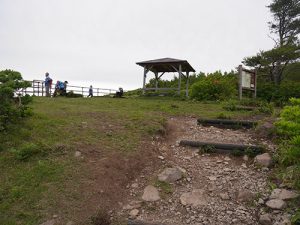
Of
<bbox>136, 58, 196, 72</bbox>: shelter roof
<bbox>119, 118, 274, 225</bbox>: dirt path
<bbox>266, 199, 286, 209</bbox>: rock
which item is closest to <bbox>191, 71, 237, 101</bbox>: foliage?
<bbox>136, 58, 196, 72</bbox>: shelter roof

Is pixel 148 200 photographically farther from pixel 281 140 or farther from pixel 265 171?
pixel 281 140

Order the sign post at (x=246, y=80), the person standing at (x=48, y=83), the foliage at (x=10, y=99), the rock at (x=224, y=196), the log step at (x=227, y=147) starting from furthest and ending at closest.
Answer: the person standing at (x=48, y=83)
the sign post at (x=246, y=80)
the foliage at (x=10, y=99)
the log step at (x=227, y=147)
the rock at (x=224, y=196)

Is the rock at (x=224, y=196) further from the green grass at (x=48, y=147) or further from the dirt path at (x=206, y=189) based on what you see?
the green grass at (x=48, y=147)

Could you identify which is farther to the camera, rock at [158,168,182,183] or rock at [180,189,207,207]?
rock at [158,168,182,183]

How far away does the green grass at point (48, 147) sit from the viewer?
542 cm

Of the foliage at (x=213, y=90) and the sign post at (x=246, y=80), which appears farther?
the foliage at (x=213, y=90)

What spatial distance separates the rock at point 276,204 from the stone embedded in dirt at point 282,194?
3.7 inches

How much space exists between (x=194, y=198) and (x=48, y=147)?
3373 mm

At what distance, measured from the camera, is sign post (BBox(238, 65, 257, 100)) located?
14.9 m

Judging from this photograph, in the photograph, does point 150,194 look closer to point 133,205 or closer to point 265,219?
point 133,205

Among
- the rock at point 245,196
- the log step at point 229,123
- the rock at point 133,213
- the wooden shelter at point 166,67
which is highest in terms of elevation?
the wooden shelter at point 166,67

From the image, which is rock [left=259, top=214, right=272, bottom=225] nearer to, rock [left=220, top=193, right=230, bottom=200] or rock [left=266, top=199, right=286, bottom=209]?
rock [left=266, top=199, right=286, bottom=209]

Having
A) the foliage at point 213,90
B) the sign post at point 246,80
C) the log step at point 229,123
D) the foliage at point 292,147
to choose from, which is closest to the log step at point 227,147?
the foliage at point 292,147

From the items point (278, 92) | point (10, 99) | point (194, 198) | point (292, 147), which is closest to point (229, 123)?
point (292, 147)
